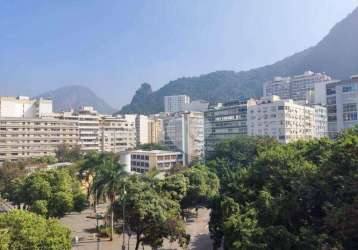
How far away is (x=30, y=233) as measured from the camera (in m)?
17.0

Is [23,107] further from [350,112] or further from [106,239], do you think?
[350,112]

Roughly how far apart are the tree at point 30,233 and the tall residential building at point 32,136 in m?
69.9

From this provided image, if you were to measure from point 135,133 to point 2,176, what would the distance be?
70265 millimetres

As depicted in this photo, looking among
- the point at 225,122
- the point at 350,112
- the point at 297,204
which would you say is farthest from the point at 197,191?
the point at 225,122

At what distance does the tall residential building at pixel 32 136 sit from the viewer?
81562 mm

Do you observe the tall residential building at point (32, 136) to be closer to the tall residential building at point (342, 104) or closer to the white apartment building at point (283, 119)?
the white apartment building at point (283, 119)

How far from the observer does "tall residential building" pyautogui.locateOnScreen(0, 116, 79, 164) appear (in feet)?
268

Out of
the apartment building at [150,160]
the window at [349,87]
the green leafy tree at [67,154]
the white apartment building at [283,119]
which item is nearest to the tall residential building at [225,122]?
the white apartment building at [283,119]

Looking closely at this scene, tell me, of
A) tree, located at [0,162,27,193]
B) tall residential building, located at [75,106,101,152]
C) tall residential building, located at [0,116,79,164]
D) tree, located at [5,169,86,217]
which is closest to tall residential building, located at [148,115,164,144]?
tall residential building, located at [75,106,101,152]

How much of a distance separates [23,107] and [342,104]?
76033 millimetres

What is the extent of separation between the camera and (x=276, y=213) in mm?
18891

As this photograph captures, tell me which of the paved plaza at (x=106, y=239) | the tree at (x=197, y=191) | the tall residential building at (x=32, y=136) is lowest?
the paved plaza at (x=106, y=239)

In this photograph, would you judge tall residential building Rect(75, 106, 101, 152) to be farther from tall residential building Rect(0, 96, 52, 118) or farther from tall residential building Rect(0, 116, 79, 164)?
tall residential building Rect(0, 96, 52, 118)

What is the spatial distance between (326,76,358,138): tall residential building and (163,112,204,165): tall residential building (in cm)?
3497
